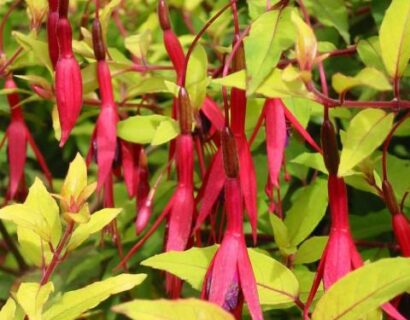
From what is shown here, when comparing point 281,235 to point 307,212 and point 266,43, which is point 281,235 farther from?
point 266,43

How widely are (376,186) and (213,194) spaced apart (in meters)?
0.16

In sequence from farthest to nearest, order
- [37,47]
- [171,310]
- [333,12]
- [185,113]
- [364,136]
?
[333,12], [37,47], [185,113], [364,136], [171,310]

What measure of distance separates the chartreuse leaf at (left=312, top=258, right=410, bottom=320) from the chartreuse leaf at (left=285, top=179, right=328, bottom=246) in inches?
9.4

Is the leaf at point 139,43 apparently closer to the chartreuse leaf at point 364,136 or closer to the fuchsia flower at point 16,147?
the fuchsia flower at point 16,147

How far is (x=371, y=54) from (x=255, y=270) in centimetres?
27

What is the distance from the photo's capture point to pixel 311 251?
2.82 feet

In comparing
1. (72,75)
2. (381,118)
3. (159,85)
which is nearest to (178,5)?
(159,85)

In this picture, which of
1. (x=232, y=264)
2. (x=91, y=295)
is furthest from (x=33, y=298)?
(x=232, y=264)

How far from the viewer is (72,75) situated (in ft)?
2.69

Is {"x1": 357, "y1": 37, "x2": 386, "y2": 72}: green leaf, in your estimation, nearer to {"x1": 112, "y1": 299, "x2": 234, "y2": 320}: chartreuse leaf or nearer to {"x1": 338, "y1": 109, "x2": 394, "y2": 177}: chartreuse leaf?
{"x1": 338, "y1": 109, "x2": 394, "y2": 177}: chartreuse leaf

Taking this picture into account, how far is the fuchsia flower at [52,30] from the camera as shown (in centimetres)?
85

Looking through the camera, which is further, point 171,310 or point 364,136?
point 364,136

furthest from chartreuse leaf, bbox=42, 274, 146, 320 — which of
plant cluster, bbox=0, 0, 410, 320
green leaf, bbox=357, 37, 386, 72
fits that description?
green leaf, bbox=357, 37, 386, 72

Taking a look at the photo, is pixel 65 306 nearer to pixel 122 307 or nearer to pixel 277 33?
pixel 122 307
